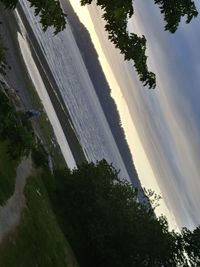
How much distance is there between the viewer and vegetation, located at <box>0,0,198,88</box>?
46.0 ft

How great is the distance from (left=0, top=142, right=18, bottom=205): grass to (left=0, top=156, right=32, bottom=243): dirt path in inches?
20.0

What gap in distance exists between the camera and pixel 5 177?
4647 cm

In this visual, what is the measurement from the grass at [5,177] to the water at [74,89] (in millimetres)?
78693

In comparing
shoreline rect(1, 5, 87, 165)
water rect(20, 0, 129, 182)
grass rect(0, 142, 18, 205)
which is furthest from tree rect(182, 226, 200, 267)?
water rect(20, 0, 129, 182)

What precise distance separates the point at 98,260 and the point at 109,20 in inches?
2139

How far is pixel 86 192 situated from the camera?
74.7 metres

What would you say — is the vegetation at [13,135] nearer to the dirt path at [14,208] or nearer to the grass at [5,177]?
the dirt path at [14,208]

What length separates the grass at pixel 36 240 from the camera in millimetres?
37125

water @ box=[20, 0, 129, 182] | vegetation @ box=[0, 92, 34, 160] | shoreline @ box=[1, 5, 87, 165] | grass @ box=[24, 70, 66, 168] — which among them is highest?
water @ box=[20, 0, 129, 182]

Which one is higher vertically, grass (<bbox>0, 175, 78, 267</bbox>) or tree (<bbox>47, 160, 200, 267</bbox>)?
tree (<bbox>47, 160, 200, 267</bbox>)

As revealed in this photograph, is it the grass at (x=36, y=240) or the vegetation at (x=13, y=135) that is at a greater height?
the grass at (x=36, y=240)

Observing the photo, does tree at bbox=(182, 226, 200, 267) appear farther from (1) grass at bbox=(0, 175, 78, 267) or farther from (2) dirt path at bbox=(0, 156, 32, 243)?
(2) dirt path at bbox=(0, 156, 32, 243)

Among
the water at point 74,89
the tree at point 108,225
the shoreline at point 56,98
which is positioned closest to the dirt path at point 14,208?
the tree at point 108,225

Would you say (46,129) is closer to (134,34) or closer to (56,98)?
(56,98)
